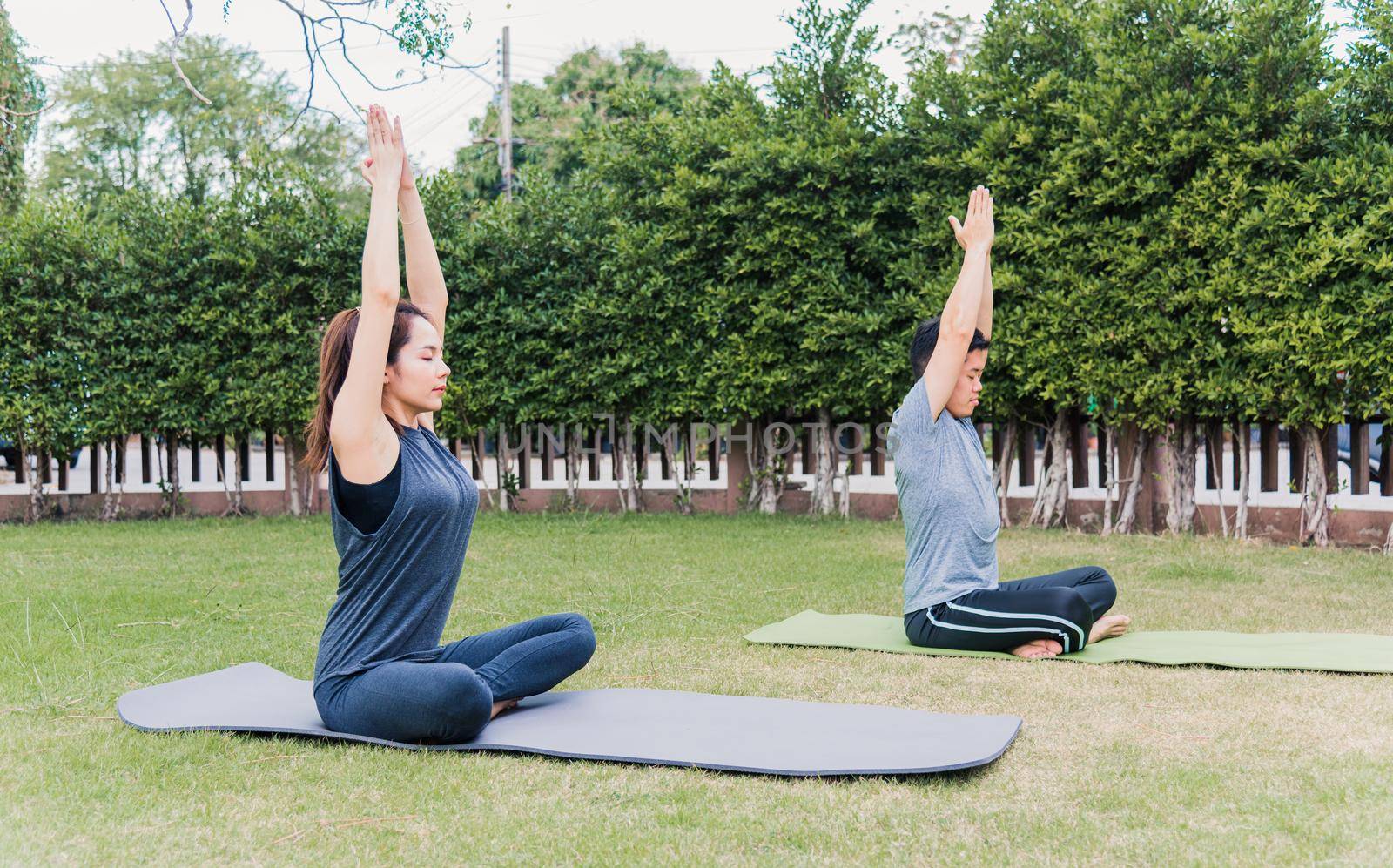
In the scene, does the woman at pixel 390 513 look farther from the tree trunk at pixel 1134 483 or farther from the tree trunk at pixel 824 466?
the tree trunk at pixel 824 466

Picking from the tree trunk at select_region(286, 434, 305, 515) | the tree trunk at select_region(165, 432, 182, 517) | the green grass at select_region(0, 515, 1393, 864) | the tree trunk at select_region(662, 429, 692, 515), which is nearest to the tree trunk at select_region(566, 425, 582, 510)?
the tree trunk at select_region(662, 429, 692, 515)

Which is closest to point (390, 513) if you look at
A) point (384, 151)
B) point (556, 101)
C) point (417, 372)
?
point (417, 372)

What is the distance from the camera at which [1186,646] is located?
4.45 metres

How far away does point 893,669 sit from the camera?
4188 mm

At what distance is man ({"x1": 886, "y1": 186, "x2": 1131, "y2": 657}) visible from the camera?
14.1 ft

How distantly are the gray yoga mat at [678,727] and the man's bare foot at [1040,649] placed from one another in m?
1.01

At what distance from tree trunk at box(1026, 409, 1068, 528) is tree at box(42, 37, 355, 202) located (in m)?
19.0

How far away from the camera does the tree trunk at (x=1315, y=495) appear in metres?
7.80

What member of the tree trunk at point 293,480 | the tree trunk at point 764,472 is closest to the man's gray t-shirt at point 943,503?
the tree trunk at point 764,472

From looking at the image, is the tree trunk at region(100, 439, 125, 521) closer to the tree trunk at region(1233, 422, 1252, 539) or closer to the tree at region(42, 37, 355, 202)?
the tree trunk at region(1233, 422, 1252, 539)

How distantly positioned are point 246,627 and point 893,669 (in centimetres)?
282

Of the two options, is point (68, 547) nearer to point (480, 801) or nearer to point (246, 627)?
point (246, 627)

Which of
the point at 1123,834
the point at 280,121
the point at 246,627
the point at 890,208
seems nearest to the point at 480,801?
the point at 1123,834

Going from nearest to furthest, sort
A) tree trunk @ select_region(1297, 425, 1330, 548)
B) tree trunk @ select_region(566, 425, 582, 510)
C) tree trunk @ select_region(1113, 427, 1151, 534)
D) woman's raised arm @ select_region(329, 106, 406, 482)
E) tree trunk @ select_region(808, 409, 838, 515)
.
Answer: woman's raised arm @ select_region(329, 106, 406, 482) → tree trunk @ select_region(1297, 425, 1330, 548) → tree trunk @ select_region(1113, 427, 1151, 534) → tree trunk @ select_region(808, 409, 838, 515) → tree trunk @ select_region(566, 425, 582, 510)
